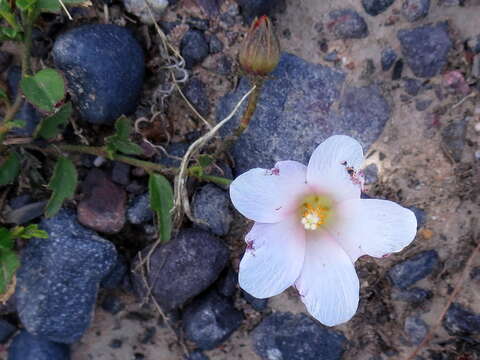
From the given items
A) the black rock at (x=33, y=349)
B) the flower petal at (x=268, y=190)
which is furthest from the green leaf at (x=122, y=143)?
the black rock at (x=33, y=349)

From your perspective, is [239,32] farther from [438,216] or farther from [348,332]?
[348,332]

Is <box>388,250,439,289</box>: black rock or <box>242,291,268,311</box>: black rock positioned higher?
<box>388,250,439,289</box>: black rock

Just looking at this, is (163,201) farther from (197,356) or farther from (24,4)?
(24,4)

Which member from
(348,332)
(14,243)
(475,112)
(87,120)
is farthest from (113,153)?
(475,112)

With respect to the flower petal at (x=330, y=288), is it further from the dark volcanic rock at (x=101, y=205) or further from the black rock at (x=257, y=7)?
the black rock at (x=257, y=7)

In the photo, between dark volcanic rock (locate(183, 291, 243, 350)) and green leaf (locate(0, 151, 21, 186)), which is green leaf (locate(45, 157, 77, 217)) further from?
dark volcanic rock (locate(183, 291, 243, 350))

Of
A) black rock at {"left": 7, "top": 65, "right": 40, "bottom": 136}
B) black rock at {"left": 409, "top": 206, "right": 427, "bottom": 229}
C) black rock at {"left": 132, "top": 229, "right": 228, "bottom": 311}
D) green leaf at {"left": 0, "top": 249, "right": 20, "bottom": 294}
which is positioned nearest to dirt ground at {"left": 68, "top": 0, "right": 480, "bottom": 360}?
black rock at {"left": 409, "top": 206, "right": 427, "bottom": 229}

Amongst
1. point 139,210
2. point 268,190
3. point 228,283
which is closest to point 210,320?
point 228,283
